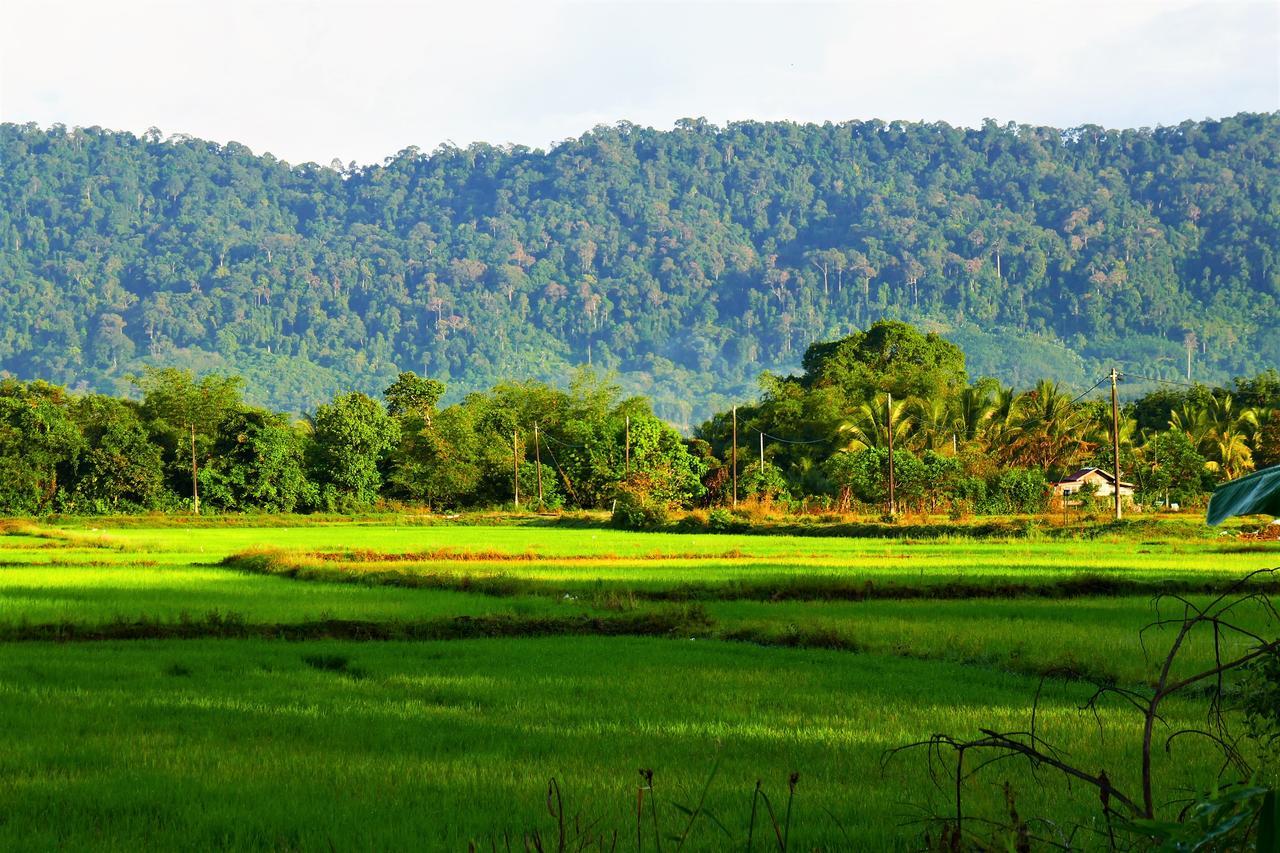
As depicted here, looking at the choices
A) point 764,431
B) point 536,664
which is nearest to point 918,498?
point 764,431

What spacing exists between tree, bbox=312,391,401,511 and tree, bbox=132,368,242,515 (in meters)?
4.69

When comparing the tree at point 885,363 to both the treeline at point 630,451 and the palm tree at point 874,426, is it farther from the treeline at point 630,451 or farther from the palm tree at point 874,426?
the palm tree at point 874,426

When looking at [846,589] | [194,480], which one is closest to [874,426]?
[194,480]

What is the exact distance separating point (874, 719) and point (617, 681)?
278 cm

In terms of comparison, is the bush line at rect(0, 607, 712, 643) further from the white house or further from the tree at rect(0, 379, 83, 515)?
the tree at rect(0, 379, 83, 515)

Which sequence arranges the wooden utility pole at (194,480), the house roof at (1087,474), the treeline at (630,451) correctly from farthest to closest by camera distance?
the wooden utility pole at (194,480) < the house roof at (1087,474) < the treeline at (630,451)

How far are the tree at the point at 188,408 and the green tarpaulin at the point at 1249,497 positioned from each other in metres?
58.3

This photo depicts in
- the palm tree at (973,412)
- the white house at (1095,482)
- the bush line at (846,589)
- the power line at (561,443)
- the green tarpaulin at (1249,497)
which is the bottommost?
the bush line at (846,589)

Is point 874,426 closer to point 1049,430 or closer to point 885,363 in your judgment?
point 1049,430

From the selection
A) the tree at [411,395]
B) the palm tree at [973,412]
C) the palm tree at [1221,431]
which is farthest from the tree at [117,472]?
the palm tree at [1221,431]

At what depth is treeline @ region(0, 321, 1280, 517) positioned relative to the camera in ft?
162

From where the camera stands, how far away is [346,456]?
200ft

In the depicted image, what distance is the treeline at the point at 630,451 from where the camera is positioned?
49375 millimetres

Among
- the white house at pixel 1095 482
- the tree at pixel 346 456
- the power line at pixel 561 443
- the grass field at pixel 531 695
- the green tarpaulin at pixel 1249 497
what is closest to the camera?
the green tarpaulin at pixel 1249 497
